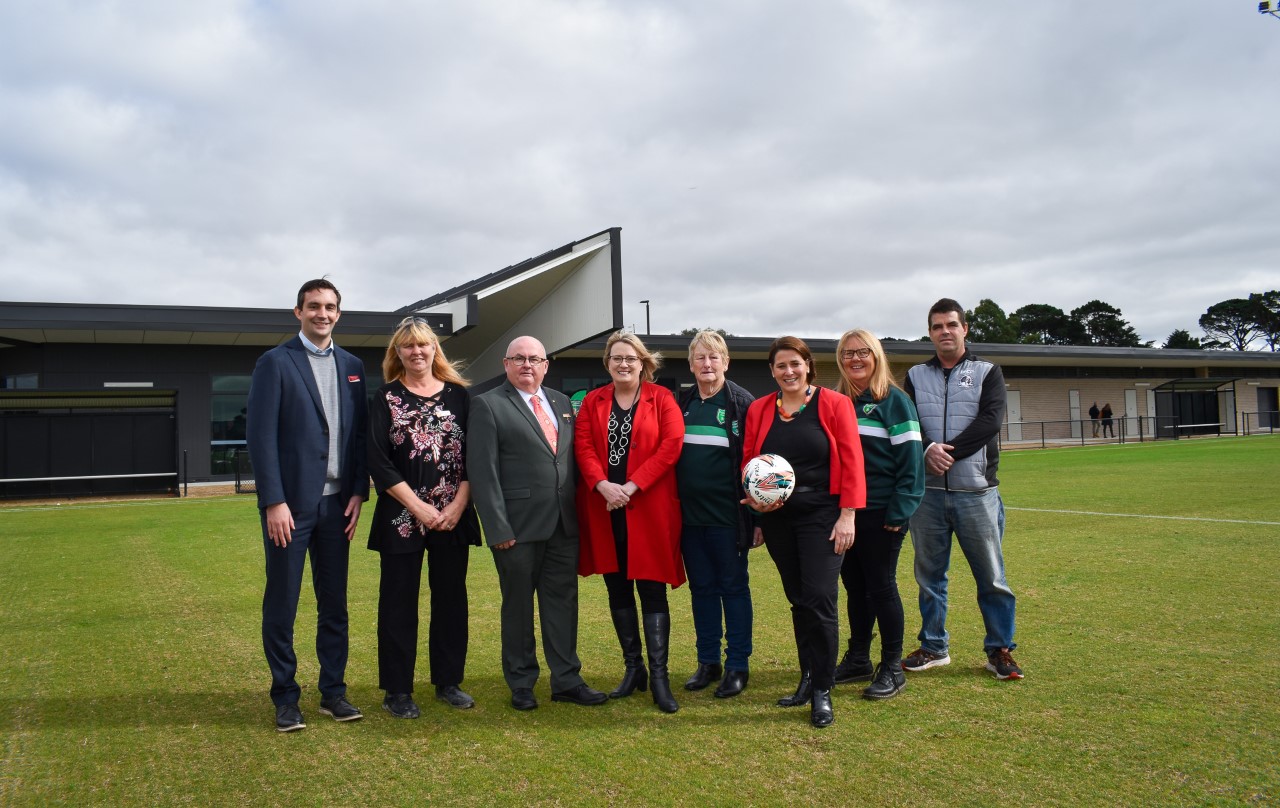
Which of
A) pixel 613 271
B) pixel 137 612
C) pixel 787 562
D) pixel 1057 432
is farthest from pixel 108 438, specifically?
pixel 1057 432

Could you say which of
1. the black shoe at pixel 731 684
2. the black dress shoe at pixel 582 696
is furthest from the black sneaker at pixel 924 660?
the black dress shoe at pixel 582 696

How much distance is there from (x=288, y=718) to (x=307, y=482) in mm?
1047

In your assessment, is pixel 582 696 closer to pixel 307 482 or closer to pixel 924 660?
pixel 307 482

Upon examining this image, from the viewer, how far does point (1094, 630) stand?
5102 millimetres

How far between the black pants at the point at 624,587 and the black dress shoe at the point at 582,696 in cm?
44

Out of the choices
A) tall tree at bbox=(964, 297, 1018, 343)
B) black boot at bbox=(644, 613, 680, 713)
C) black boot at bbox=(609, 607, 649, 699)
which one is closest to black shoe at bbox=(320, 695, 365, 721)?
black boot at bbox=(609, 607, 649, 699)

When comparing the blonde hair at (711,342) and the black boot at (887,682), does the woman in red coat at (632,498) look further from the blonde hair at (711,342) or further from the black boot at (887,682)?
the black boot at (887,682)

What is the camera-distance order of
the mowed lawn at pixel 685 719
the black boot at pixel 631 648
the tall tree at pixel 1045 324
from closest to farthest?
the mowed lawn at pixel 685 719 → the black boot at pixel 631 648 → the tall tree at pixel 1045 324

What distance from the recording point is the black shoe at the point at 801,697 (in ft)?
13.1

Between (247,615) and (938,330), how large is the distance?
501cm

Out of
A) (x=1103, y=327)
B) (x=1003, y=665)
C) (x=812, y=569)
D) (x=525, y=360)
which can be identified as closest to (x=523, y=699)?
(x=812, y=569)

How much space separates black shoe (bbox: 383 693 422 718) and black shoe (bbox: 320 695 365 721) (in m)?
0.13

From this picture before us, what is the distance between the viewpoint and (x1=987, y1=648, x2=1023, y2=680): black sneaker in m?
4.24

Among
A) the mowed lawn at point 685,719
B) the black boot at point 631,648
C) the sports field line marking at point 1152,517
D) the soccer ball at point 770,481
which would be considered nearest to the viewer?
the mowed lawn at point 685,719
